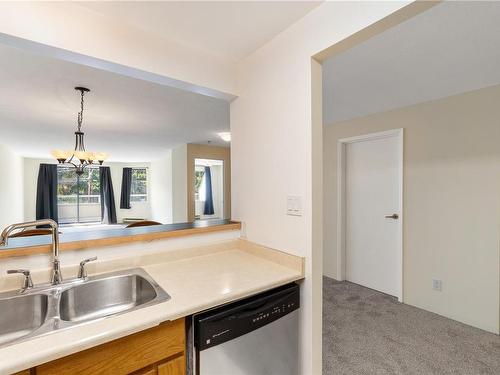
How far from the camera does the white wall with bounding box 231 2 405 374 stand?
4.28 feet

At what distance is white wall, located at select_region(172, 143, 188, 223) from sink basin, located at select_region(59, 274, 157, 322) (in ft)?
13.6

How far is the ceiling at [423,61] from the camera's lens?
1411 mm

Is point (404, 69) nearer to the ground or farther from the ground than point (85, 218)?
farther from the ground

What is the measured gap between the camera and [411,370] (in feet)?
5.89

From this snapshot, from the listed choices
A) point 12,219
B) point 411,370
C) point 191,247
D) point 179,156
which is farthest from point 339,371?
point 12,219

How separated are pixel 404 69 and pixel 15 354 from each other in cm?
267

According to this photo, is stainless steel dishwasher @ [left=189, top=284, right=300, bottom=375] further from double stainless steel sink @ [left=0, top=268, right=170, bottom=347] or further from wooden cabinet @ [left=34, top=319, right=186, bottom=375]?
double stainless steel sink @ [left=0, top=268, right=170, bottom=347]

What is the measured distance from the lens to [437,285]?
2584 mm

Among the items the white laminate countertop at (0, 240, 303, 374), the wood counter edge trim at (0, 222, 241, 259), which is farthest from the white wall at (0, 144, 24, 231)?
the white laminate countertop at (0, 240, 303, 374)

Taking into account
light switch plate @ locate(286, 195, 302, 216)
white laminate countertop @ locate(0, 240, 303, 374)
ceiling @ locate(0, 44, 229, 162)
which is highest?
ceiling @ locate(0, 44, 229, 162)

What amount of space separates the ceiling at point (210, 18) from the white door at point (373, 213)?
219cm

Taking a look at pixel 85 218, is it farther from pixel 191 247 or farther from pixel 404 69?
pixel 404 69

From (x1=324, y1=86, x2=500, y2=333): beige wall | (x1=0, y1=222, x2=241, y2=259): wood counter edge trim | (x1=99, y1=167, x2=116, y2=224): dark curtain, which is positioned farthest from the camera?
(x1=99, y1=167, x2=116, y2=224): dark curtain

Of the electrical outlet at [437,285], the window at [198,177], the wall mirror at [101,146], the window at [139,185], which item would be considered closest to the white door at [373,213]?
the electrical outlet at [437,285]
